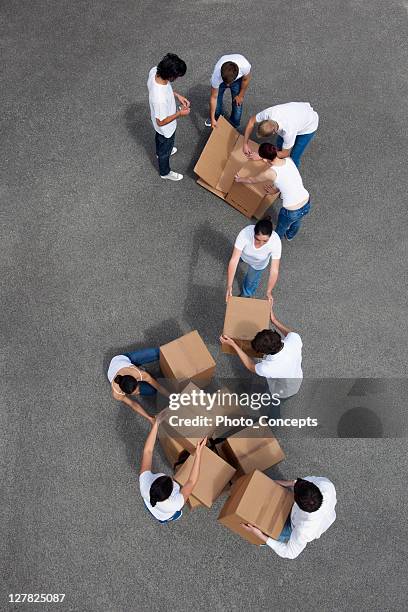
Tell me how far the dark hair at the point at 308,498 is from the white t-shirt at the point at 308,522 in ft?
0.24

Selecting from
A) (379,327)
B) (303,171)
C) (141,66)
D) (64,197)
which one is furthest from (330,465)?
(141,66)

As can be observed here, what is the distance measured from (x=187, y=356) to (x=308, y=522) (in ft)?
4.48

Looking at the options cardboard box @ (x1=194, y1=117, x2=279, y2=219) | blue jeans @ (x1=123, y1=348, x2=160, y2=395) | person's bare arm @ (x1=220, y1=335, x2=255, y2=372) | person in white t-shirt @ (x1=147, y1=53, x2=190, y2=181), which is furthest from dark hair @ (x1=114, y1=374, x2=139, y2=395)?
person in white t-shirt @ (x1=147, y1=53, x2=190, y2=181)

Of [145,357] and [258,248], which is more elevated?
[258,248]

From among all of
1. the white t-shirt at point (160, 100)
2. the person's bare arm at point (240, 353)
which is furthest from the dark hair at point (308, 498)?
the white t-shirt at point (160, 100)

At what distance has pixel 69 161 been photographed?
4.92 m

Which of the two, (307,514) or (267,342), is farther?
(267,342)

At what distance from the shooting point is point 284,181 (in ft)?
12.6

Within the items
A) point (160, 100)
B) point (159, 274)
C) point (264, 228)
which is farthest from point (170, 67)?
point (159, 274)

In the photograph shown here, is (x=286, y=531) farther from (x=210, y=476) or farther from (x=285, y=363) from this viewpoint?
(x=285, y=363)

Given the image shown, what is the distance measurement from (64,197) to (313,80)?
2862 mm

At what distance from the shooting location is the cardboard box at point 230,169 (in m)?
4.31

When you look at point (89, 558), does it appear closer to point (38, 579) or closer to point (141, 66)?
point (38, 579)

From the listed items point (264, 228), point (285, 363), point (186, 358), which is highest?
point (264, 228)
